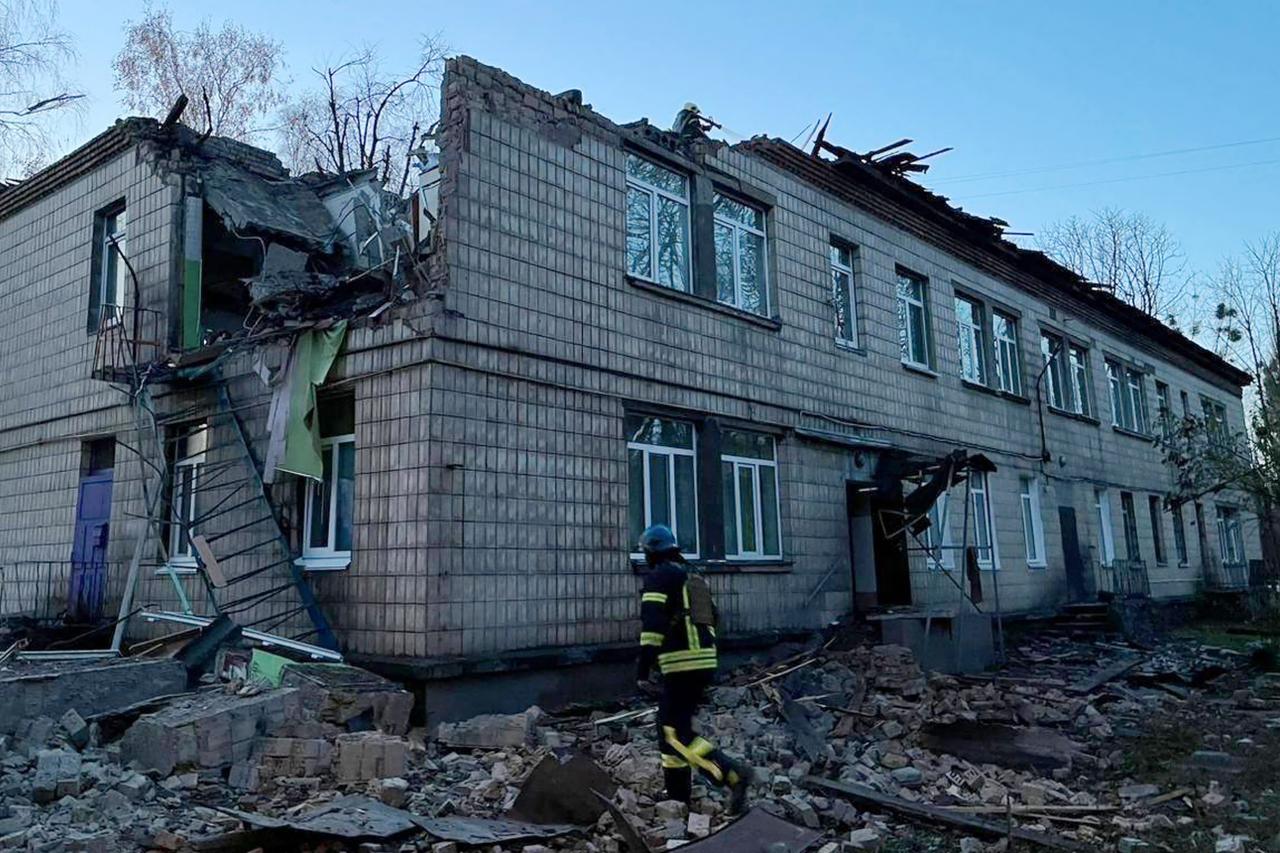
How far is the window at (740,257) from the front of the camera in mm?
12328

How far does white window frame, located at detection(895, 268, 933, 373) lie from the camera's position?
612 inches

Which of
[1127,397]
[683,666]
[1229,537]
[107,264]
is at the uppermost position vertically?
[107,264]

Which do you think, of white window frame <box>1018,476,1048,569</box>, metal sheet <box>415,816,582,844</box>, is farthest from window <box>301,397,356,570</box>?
white window frame <box>1018,476,1048,569</box>

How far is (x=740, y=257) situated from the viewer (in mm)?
12664

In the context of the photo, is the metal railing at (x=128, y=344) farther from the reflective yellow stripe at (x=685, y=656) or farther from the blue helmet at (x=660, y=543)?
the reflective yellow stripe at (x=685, y=656)

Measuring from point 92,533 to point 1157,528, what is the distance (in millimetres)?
21757

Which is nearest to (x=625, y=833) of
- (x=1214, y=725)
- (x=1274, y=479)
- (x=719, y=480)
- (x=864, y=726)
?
(x=864, y=726)

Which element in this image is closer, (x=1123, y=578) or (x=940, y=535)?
(x=940, y=535)

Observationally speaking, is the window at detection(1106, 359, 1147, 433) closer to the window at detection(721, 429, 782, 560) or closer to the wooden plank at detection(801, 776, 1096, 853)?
the window at detection(721, 429, 782, 560)

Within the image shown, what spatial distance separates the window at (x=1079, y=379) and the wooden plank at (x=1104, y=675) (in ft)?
25.7

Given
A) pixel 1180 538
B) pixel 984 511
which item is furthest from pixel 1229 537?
pixel 984 511

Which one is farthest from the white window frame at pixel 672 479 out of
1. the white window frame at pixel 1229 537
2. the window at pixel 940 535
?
the white window frame at pixel 1229 537

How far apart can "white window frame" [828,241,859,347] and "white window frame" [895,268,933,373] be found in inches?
45.4

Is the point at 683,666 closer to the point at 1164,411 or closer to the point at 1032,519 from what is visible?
the point at 1032,519
